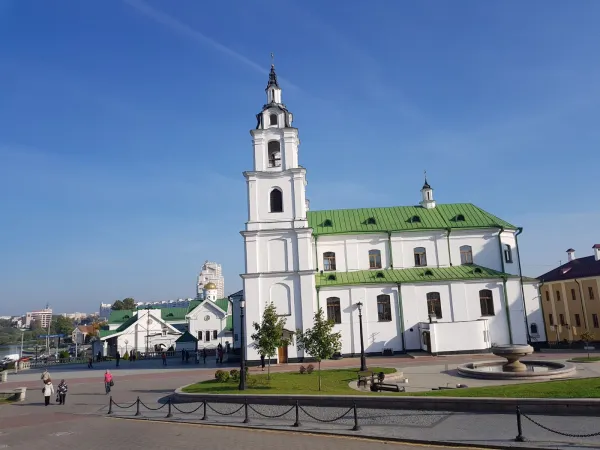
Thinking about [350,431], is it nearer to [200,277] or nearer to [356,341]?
[356,341]

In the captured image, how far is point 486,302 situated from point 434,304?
175 inches

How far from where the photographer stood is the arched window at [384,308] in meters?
37.9

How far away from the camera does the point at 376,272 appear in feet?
132

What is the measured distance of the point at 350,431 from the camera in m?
12.7

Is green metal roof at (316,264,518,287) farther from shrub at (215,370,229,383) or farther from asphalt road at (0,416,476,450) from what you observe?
asphalt road at (0,416,476,450)

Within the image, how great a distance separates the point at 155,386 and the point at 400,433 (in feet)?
57.7

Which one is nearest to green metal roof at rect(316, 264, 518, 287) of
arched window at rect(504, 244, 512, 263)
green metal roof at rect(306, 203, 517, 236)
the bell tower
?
arched window at rect(504, 244, 512, 263)

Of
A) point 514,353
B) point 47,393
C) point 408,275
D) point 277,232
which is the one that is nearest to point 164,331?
point 277,232

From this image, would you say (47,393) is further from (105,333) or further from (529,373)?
(105,333)

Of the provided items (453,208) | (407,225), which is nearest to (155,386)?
(407,225)

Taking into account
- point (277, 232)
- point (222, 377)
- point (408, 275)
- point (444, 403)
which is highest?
point (277, 232)

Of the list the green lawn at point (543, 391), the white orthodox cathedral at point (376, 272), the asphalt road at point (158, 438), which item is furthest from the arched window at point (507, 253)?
the asphalt road at point (158, 438)

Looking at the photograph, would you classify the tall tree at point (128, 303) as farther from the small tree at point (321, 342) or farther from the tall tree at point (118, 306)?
the small tree at point (321, 342)

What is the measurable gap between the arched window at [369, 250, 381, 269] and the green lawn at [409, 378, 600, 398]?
23.6 meters
